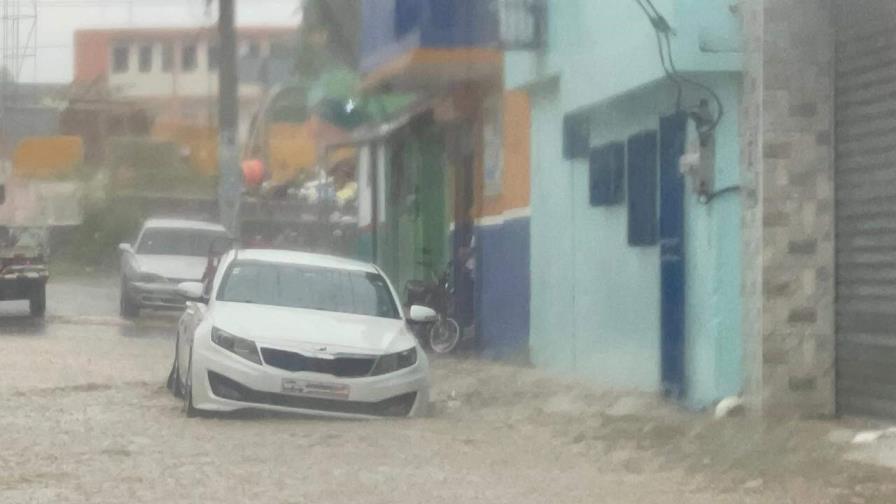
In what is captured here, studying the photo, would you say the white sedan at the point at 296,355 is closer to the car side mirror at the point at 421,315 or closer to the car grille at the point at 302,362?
the car grille at the point at 302,362

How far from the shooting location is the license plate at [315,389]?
1455 cm

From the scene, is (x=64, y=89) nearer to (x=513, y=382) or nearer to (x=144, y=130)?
(x=144, y=130)

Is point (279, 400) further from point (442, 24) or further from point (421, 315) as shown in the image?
point (442, 24)

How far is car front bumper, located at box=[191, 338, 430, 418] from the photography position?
47.7ft

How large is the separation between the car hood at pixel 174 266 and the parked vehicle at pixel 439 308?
6782 mm

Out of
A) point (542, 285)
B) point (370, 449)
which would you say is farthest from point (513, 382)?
point (370, 449)

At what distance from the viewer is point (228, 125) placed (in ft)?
112

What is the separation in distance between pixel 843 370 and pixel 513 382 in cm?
606

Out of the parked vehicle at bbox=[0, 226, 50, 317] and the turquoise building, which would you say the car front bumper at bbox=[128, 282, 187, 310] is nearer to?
the parked vehicle at bbox=[0, 226, 50, 317]

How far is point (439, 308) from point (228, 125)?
33.0 ft

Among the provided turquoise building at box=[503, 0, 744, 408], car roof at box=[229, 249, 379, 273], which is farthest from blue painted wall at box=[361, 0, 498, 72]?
car roof at box=[229, 249, 379, 273]

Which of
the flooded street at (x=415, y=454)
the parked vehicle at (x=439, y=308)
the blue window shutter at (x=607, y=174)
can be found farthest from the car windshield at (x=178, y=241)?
the blue window shutter at (x=607, y=174)

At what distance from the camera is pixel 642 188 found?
56.8 ft

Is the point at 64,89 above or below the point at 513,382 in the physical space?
above
